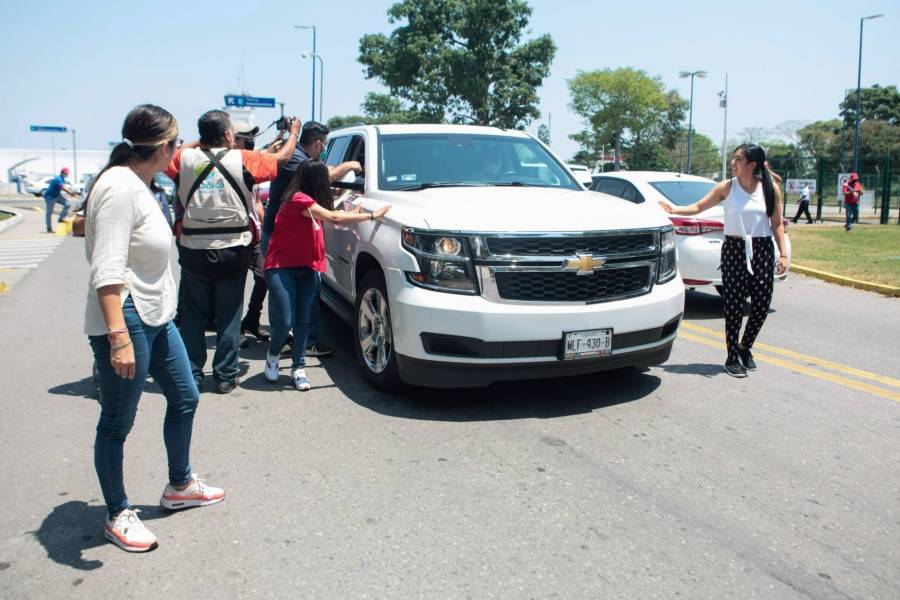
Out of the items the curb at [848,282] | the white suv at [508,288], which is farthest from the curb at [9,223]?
the white suv at [508,288]

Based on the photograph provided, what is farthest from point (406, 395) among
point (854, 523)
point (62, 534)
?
point (854, 523)

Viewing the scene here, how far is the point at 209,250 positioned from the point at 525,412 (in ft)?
7.84

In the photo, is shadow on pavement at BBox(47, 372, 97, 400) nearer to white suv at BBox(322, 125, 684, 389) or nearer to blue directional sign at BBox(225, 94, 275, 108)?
white suv at BBox(322, 125, 684, 389)

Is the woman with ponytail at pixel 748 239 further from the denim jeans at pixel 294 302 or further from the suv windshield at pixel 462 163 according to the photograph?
the denim jeans at pixel 294 302

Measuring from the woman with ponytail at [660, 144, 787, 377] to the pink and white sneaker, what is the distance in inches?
162

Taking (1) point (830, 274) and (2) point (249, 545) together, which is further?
(1) point (830, 274)

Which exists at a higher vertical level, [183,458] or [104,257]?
[104,257]

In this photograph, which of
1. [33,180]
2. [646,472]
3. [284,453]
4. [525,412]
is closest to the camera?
[646,472]

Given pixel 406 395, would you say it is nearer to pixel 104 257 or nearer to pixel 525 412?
pixel 525 412

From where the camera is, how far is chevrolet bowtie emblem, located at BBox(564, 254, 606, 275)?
4.75m

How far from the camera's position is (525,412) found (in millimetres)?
5051

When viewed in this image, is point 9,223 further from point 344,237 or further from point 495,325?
point 495,325

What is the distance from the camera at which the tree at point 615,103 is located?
79.4 metres

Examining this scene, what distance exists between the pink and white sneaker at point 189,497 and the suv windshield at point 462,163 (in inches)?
116
